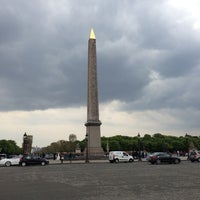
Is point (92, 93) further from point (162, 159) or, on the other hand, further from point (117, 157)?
point (162, 159)

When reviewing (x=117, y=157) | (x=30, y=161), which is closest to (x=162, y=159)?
(x=117, y=157)

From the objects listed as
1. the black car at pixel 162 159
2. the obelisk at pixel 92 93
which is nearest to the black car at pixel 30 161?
the obelisk at pixel 92 93

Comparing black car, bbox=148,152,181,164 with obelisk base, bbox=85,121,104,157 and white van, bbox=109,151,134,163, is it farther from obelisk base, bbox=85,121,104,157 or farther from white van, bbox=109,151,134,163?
obelisk base, bbox=85,121,104,157

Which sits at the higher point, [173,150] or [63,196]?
[173,150]

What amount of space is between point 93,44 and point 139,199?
41.1m

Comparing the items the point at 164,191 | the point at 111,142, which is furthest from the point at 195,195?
the point at 111,142

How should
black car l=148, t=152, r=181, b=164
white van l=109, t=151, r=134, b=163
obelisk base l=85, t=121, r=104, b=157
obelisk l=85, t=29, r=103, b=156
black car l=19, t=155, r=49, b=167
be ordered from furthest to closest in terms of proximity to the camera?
obelisk base l=85, t=121, r=104, b=157 < obelisk l=85, t=29, r=103, b=156 < white van l=109, t=151, r=134, b=163 < black car l=19, t=155, r=49, b=167 < black car l=148, t=152, r=181, b=164

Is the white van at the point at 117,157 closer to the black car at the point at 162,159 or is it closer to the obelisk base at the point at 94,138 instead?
the black car at the point at 162,159

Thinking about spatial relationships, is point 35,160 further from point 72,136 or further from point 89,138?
point 72,136

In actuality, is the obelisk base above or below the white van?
above

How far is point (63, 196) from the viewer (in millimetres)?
11883

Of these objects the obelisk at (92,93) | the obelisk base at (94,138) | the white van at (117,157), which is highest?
the obelisk at (92,93)

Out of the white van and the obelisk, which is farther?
the obelisk

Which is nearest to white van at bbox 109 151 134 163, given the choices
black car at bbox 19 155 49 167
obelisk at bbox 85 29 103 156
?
obelisk at bbox 85 29 103 156
